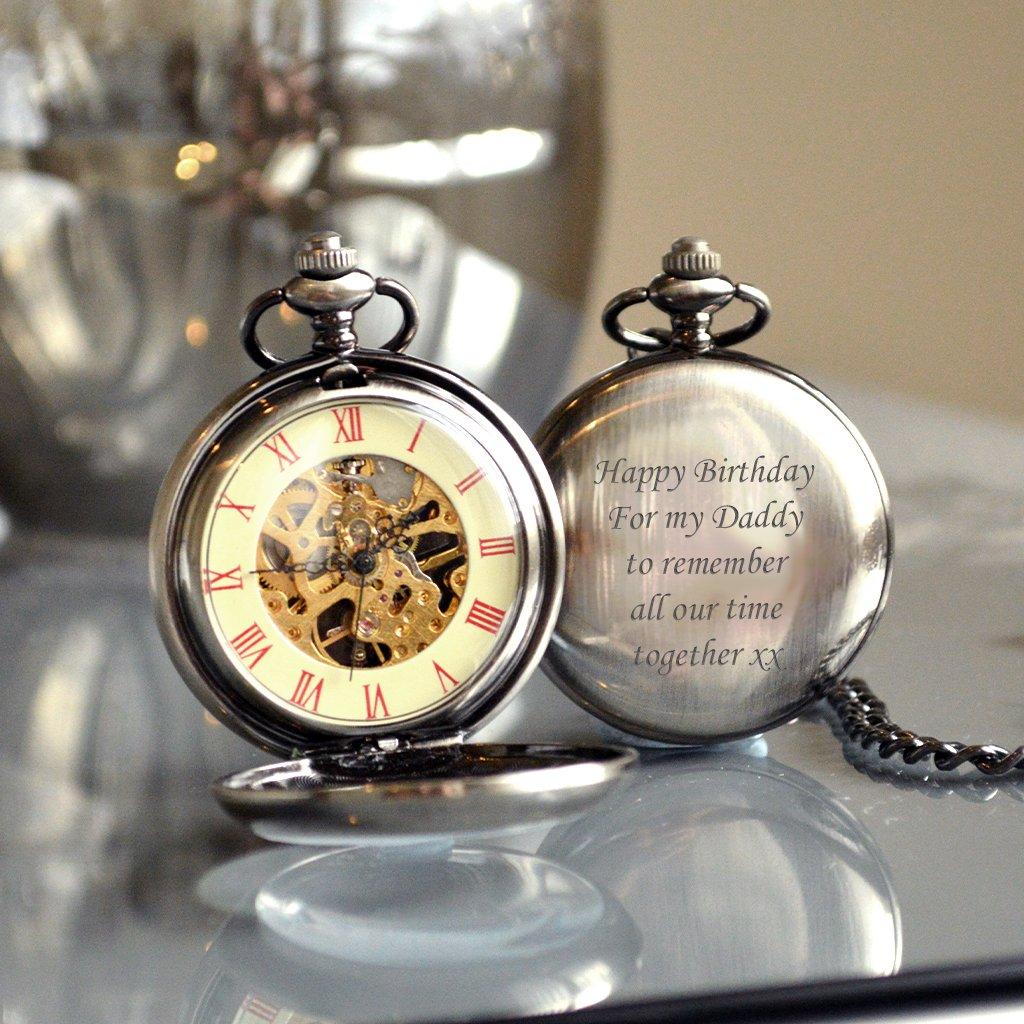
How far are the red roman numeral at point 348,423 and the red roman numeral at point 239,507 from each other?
0.05 m

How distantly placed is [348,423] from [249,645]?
0.10 m

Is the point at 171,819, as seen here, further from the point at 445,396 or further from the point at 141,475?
the point at 141,475

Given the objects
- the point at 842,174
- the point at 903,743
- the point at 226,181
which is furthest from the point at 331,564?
the point at 842,174

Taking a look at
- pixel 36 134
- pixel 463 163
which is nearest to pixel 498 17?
pixel 463 163

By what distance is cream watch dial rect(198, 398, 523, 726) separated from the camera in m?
0.62

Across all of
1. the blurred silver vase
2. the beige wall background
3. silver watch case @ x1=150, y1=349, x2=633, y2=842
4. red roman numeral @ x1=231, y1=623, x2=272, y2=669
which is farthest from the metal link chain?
the beige wall background

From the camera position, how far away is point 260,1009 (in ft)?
1.51

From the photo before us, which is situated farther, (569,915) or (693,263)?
(693,263)

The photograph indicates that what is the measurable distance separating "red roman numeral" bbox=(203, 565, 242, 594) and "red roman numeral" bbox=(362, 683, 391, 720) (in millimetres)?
68

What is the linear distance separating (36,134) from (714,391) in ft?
2.23

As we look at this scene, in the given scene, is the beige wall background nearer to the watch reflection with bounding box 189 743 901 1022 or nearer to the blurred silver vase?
the blurred silver vase

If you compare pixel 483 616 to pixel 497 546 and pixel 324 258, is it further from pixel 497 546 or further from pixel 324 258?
pixel 324 258

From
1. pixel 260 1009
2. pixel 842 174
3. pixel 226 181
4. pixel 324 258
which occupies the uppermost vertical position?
pixel 842 174

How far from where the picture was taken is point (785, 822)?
0.60 meters
